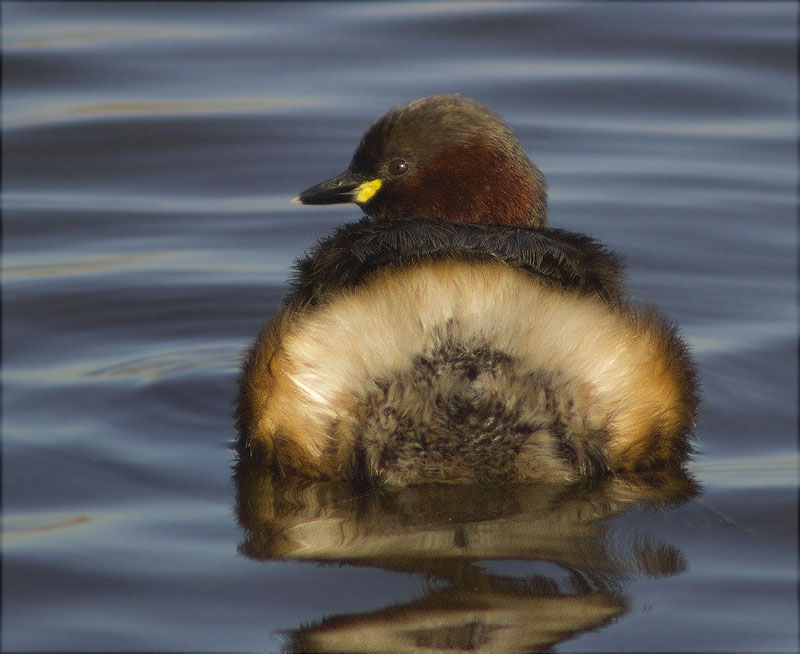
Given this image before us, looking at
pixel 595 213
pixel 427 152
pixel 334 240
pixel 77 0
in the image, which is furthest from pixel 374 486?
pixel 77 0

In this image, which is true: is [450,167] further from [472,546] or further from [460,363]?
[472,546]

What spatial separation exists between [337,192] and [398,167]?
1.01 feet

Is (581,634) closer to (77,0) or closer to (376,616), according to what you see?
(376,616)

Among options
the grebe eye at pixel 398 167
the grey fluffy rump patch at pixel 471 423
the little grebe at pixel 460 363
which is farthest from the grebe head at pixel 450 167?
the grey fluffy rump patch at pixel 471 423

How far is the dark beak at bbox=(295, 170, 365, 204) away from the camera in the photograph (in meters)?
5.13

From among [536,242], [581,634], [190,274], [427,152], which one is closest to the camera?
[581,634]

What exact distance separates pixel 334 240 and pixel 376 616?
3.71 feet

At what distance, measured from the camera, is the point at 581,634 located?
357cm

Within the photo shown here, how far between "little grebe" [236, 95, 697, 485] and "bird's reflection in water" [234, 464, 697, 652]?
0.13 metres

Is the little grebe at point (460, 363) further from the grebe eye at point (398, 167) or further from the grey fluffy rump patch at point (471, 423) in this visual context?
the grebe eye at point (398, 167)

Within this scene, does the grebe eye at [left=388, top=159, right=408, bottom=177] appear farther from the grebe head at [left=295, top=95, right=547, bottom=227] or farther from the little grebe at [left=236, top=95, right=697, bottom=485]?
the little grebe at [left=236, top=95, right=697, bottom=485]

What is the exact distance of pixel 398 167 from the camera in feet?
16.3

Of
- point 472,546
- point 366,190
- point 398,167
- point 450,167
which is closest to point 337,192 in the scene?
point 366,190

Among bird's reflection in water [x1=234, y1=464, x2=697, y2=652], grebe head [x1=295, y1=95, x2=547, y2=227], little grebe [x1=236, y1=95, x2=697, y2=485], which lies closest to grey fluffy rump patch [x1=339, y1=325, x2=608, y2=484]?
little grebe [x1=236, y1=95, x2=697, y2=485]
